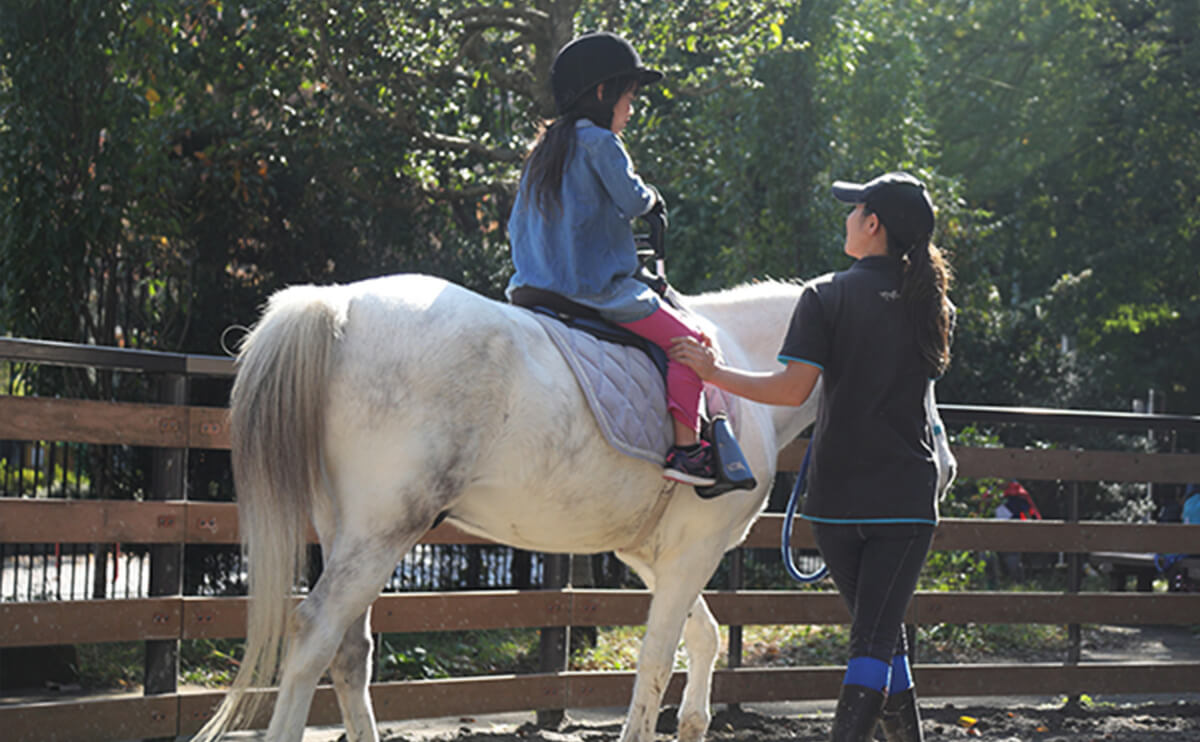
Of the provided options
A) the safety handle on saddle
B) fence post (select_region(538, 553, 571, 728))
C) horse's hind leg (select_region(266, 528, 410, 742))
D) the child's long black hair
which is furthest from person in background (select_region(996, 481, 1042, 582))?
horse's hind leg (select_region(266, 528, 410, 742))

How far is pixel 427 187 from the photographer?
29.4 ft

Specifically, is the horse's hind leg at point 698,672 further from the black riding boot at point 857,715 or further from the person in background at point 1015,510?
the person in background at point 1015,510

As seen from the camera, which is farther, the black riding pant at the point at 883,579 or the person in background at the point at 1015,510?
the person in background at the point at 1015,510

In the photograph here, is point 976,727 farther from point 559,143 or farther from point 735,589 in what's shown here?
point 559,143

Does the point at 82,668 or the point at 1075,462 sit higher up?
the point at 1075,462

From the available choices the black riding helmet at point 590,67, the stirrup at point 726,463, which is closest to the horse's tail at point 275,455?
the black riding helmet at point 590,67

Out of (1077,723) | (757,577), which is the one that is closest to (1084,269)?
(757,577)

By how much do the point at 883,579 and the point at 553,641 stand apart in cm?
241

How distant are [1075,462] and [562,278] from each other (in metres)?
4.03

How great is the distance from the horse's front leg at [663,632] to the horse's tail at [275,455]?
134 centimetres

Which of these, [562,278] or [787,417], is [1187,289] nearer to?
[787,417]

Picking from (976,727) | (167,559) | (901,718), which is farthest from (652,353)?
Result: (976,727)

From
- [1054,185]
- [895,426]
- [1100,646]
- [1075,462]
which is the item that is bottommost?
[1100,646]

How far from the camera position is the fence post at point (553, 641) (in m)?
5.49
